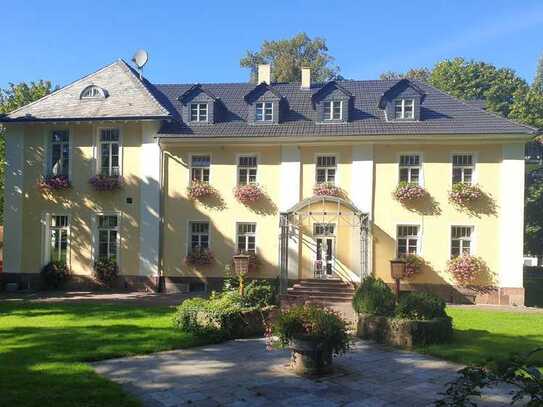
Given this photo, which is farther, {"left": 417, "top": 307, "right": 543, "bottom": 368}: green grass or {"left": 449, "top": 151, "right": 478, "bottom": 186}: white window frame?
{"left": 449, "top": 151, "right": 478, "bottom": 186}: white window frame

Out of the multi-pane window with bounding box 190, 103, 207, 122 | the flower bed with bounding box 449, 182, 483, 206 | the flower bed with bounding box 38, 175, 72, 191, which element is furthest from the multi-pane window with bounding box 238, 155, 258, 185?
the flower bed with bounding box 449, 182, 483, 206

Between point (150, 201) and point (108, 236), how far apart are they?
8.10 ft

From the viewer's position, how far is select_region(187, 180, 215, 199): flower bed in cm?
1973

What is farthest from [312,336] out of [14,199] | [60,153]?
[14,199]

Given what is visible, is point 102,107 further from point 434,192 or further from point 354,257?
point 434,192

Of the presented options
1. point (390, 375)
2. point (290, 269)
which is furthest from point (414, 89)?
point (390, 375)

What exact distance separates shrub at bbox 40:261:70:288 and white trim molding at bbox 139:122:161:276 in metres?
3.37

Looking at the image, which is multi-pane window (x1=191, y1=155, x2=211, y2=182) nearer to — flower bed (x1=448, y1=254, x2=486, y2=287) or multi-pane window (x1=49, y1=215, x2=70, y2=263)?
multi-pane window (x1=49, y1=215, x2=70, y2=263)

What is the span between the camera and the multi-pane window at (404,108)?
64.6ft

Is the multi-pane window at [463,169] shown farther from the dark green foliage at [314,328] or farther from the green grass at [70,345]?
the dark green foliage at [314,328]

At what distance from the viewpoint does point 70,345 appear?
977 cm

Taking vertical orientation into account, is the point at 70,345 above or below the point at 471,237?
below

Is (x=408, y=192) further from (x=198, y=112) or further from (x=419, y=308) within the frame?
(x=198, y=112)

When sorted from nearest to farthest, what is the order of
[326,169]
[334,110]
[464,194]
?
1. [464,194]
2. [326,169]
3. [334,110]
